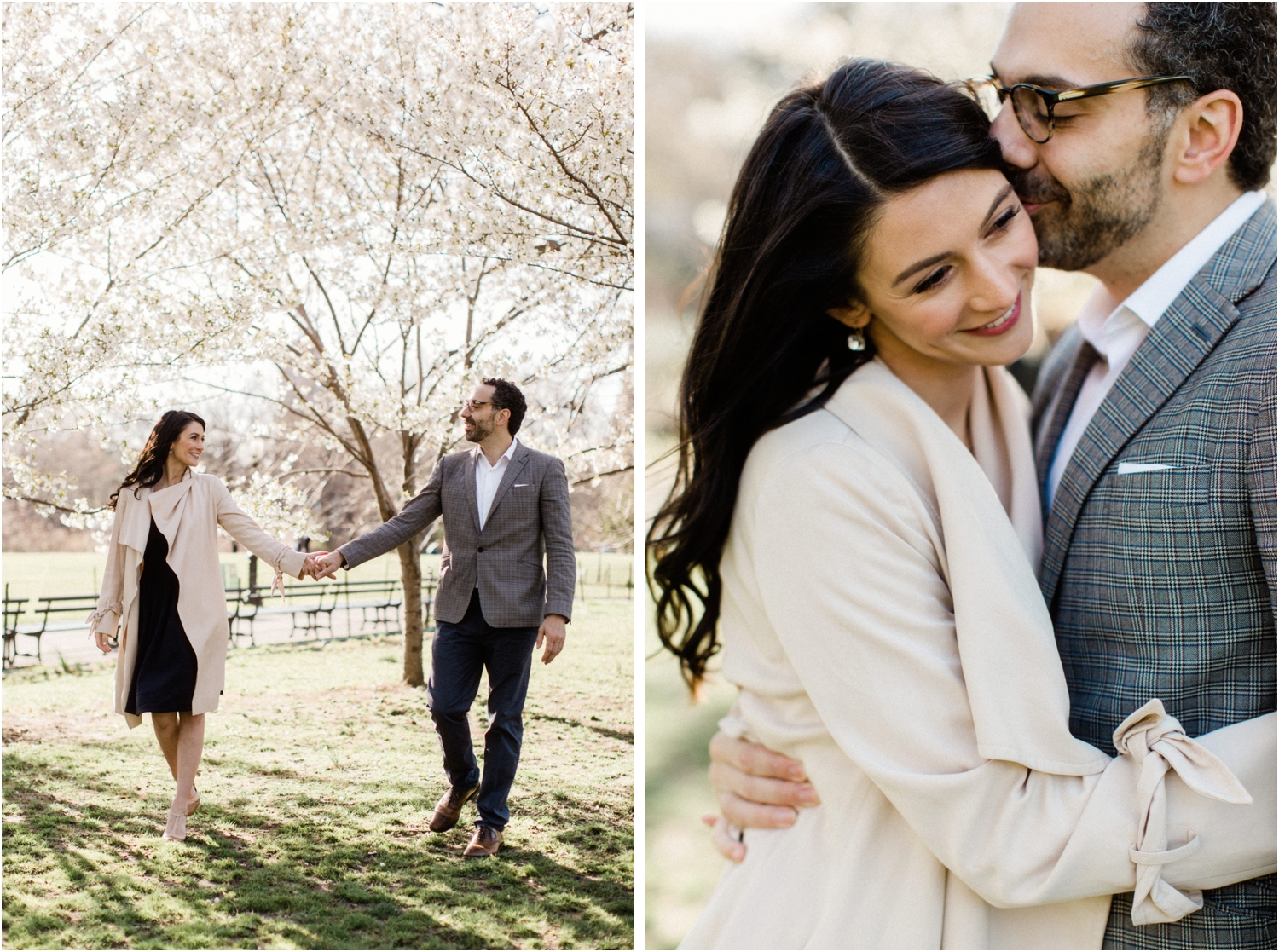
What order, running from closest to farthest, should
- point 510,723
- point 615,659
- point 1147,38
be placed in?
point 1147,38 → point 510,723 → point 615,659

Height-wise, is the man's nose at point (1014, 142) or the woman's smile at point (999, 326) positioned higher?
the man's nose at point (1014, 142)

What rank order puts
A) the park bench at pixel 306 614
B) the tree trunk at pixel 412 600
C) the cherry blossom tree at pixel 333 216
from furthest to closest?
the park bench at pixel 306 614 → the tree trunk at pixel 412 600 → the cherry blossom tree at pixel 333 216

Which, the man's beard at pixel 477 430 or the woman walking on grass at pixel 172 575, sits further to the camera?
the man's beard at pixel 477 430

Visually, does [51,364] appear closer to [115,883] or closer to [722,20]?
[115,883]

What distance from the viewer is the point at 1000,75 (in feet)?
6.23

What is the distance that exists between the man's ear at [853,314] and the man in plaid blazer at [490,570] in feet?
4.81

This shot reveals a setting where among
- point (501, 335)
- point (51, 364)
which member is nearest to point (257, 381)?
point (51, 364)

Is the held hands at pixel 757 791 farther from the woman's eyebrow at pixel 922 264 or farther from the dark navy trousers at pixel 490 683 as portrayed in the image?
the dark navy trousers at pixel 490 683

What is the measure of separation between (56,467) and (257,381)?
861 mm

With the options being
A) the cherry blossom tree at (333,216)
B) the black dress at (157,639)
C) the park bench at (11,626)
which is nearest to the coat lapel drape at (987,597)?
the cherry blossom tree at (333,216)

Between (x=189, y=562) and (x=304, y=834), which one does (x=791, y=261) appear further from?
(x=304, y=834)

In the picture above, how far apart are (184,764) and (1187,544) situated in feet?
9.84

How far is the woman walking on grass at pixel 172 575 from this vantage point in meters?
3.00

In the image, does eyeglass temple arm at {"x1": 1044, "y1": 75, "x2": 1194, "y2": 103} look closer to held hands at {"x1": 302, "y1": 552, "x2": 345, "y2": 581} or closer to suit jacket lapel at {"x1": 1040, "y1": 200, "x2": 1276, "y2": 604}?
suit jacket lapel at {"x1": 1040, "y1": 200, "x2": 1276, "y2": 604}
